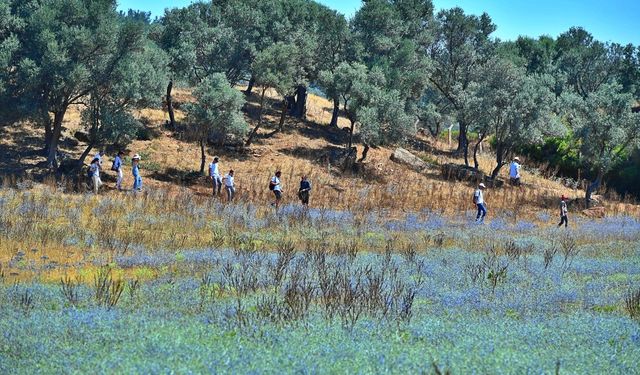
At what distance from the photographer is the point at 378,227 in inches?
874

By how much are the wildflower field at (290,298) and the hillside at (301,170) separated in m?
8.25

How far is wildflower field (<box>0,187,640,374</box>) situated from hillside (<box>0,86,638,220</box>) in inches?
325

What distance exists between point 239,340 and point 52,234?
10296 mm

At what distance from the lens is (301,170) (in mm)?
36562

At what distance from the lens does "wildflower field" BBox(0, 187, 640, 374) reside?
7281mm

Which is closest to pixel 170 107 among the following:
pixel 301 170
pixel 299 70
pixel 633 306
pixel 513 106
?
pixel 299 70

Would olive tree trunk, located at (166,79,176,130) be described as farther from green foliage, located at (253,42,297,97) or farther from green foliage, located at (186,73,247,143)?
green foliage, located at (186,73,247,143)

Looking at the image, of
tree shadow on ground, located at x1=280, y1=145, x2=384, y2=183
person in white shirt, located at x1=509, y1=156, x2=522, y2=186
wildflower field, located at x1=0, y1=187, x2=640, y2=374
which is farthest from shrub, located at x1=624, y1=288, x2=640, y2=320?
person in white shirt, located at x1=509, y1=156, x2=522, y2=186

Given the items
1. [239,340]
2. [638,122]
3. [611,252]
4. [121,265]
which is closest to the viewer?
[239,340]

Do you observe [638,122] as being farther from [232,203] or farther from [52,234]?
[52,234]

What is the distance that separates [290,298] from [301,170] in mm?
26889

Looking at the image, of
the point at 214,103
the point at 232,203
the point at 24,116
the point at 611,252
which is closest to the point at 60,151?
the point at 24,116

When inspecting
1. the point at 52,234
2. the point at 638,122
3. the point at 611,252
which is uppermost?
the point at 638,122

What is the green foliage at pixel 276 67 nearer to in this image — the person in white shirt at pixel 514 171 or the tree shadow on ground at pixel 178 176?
the tree shadow on ground at pixel 178 176
